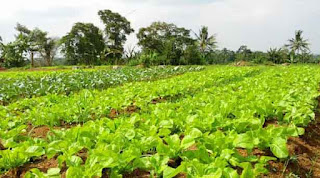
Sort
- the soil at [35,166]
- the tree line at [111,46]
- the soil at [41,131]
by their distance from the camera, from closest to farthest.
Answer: the soil at [35,166] → the soil at [41,131] → the tree line at [111,46]

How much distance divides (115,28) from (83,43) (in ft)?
17.4

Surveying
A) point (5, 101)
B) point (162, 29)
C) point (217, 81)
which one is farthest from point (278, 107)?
point (162, 29)

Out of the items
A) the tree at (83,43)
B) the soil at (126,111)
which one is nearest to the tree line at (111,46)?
the tree at (83,43)

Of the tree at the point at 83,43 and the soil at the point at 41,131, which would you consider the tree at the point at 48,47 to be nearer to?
the tree at the point at 83,43

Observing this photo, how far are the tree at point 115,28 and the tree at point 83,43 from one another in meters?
1.37

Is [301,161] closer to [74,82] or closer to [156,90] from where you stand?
[156,90]

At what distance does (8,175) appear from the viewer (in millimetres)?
2541

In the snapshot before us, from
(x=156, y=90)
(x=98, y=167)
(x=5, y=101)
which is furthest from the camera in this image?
(x=5, y=101)

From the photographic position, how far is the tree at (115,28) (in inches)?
1780

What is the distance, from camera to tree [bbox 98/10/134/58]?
45.2 metres

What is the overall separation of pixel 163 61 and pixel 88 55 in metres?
16.2

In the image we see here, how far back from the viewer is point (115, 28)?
45562mm

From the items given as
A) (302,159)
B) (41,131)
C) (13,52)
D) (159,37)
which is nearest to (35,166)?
(41,131)

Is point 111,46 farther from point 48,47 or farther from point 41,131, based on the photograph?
point 41,131
